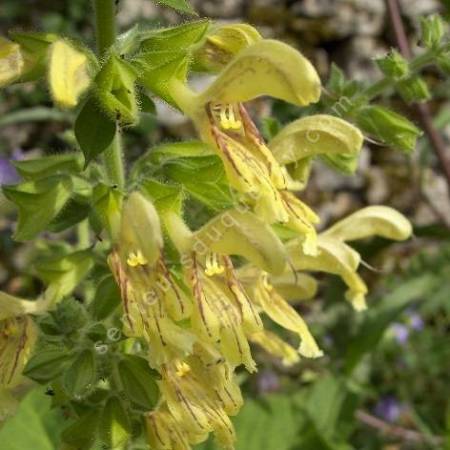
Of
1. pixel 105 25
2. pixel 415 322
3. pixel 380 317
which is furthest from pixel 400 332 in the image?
pixel 105 25

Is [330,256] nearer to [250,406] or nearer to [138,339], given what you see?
[138,339]

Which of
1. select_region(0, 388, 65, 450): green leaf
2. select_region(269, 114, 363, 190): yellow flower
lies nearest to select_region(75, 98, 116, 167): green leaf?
select_region(269, 114, 363, 190): yellow flower

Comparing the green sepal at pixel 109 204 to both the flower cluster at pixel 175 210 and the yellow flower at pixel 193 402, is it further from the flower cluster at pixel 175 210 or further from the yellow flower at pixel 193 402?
the yellow flower at pixel 193 402

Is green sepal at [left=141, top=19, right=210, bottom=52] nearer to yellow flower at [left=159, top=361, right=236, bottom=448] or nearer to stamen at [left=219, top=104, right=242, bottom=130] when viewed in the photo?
stamen at [left=219, top=104, right=242, bottom=130]

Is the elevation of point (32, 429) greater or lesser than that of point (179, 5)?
lesser

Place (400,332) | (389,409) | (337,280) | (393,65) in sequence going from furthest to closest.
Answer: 1. (400,332)
2. (389,409)
3. (337,280)
4. (393,65)

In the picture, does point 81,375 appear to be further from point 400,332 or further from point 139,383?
point 400,332
